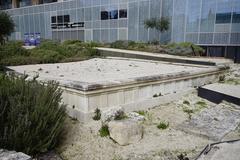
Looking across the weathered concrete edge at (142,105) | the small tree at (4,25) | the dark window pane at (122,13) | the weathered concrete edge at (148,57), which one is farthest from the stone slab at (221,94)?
the dark window pane at (122,13)

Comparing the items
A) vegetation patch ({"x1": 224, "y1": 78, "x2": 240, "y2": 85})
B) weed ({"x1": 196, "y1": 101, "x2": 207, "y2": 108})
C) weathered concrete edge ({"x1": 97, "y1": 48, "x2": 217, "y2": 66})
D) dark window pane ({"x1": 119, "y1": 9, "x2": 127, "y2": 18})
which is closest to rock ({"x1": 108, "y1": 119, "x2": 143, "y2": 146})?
weed ({"x1": 196, "y1": 101, "x2": 207, "y2": 108})

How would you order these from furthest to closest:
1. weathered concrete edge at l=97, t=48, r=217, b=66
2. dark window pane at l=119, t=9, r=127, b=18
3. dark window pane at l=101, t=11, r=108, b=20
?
dark window pane at l=101, t=11, r=108, b=20, dark window pane at l=119, t=9, r=127, b=18, weathered concrete edge at l=97, t=48, r=217, b=66

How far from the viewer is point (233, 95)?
223 inches

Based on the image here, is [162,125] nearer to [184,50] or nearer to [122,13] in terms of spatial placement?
[184,50]

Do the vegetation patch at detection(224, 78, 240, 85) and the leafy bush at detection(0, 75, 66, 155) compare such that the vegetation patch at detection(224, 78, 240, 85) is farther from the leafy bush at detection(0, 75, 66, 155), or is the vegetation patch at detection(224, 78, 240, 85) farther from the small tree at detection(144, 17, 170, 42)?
the small tree at detection(144, 17, 170, 42)

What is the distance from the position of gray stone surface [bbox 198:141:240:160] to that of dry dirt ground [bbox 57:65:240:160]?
0.21 m

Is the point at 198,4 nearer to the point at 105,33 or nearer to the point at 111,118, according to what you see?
the point at 105,33

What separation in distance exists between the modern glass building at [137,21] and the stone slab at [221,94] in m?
12.0

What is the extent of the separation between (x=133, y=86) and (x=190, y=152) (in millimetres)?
2243

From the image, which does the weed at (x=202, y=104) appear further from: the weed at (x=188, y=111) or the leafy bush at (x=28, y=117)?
the leafy bush at (x=28, y=117)

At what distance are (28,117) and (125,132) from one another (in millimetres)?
1559

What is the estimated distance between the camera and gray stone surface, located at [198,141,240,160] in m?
3.18

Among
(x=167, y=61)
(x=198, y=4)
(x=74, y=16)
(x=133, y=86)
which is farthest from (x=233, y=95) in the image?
(x=74, y=16)

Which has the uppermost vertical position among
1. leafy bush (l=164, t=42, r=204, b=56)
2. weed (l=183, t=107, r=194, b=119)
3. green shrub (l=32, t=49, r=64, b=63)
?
leafy bush (l=164, t=42, r=204, b=56)
